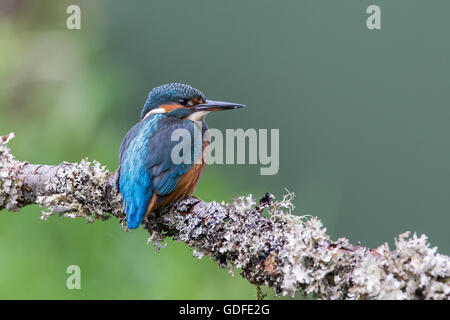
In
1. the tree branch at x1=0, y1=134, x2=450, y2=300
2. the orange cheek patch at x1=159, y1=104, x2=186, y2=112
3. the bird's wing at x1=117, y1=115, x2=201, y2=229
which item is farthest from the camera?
the orange cheek patch at x1=159, y1=104, x2=186, y2=112

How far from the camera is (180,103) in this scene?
278 cm

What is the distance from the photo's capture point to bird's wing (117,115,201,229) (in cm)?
223

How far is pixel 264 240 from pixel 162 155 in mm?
792

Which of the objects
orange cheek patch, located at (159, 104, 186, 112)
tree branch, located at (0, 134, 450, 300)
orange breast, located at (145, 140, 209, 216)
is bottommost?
tree branch, located at (0, 134, 450, 300)

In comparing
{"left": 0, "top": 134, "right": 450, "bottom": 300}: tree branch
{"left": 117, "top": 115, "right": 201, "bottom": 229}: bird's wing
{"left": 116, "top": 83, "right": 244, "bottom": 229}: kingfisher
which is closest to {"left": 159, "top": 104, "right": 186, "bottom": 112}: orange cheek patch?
{"left": 116, "top": 83, "right": 244, "bottom": 229}: kingfisher

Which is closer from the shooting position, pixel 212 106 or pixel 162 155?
pixel 162 155

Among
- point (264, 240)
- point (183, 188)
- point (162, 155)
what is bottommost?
point (264, 240)

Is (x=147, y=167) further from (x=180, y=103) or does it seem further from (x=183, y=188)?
(x=180, y=103)

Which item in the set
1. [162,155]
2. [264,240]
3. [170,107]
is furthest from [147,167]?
[264,240]

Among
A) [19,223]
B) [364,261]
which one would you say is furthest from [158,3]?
[364,261]

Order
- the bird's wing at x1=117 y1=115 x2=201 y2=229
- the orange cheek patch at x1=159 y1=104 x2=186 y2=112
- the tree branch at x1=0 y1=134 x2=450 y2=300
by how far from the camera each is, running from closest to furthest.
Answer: the tree branch at x1=0 y1=134 x2=450 y2=300 < the bird's wing at x1=117 y1=115 x2=201 y2=229 < the orange cheek patch at x1=159 y1=104 x2=186 y2=112

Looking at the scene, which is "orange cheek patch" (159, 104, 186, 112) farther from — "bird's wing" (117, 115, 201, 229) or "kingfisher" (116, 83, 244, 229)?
"bird's wing" (117, 115, 201, 229)

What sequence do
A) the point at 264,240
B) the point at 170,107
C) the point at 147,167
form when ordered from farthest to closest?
the point at 170,107 < the point at 147,167 < the point at 264,240

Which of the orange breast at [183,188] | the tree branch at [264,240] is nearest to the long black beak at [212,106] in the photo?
the orange breast at [183,188]
